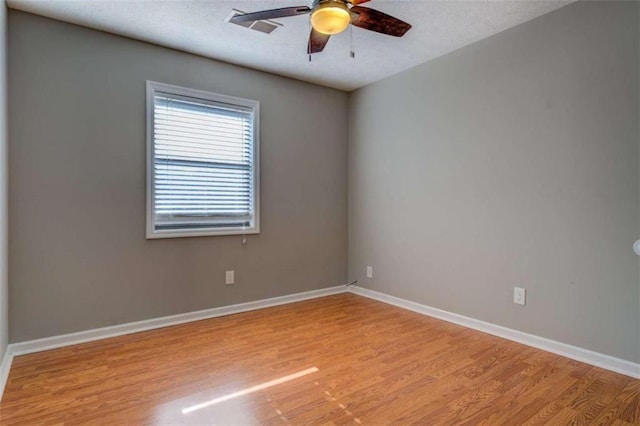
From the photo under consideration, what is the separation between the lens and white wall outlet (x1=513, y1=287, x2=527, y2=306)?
2.83m

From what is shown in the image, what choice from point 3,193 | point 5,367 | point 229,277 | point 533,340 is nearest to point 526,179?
point 533,340

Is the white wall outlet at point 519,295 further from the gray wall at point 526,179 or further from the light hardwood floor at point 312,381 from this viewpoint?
the light hardwood floor at point 312,381

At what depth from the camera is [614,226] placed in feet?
7.80

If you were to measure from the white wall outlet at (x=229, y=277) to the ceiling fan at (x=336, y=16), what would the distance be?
227 cm

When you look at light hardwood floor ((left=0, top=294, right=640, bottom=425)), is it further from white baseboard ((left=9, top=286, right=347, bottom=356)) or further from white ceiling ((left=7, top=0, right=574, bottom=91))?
white ceiling ((left=7, top=0, right=574, bottom=91))

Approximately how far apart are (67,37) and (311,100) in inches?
89.1

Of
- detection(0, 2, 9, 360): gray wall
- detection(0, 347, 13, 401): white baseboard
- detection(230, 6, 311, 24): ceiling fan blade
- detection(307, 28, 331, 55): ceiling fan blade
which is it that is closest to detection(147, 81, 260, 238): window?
detection(0, 2, 9, 360): gray wall

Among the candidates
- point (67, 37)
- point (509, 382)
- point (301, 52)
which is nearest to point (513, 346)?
point (509, 382)

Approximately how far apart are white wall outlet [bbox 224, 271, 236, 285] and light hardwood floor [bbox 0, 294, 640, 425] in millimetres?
561

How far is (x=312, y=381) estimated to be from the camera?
2.22 meters

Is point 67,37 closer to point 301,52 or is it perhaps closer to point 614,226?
point 301,52

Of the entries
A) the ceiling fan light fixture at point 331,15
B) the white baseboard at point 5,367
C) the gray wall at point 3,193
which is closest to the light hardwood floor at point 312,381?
the white baseboard at point 5,367

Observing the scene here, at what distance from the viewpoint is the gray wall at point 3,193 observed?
7.49ft

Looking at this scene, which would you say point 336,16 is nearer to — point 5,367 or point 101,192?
point 101,192
